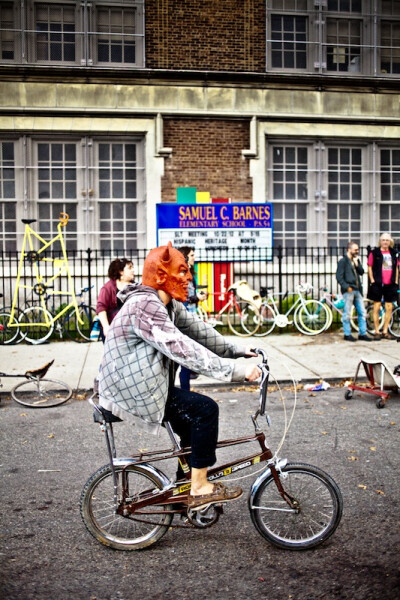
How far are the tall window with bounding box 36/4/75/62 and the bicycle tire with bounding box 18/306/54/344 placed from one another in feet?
19.9

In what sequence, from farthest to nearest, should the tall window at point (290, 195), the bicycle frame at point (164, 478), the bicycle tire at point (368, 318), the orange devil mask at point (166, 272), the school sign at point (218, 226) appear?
1. the tall window at point (290, 195)
2. the school sign at point (218, 226)
3. the bicycle tire at point (368, 318)
4. the bicycle frame at point (164, 478)
5. the orange devil mask at point (166, 272)

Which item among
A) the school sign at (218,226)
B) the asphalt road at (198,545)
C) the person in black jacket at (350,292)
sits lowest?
the asphalt road at (198,545)

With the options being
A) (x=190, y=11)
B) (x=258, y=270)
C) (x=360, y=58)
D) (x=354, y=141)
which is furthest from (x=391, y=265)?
(x=190, y=11)

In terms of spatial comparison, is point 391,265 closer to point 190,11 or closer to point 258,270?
point 258,270

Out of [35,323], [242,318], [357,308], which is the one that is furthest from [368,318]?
[35,323]

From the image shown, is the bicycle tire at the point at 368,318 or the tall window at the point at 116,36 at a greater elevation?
the tall window at the point at 116,36

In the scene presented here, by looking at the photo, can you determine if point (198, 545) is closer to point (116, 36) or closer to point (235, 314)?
point (235, 314)

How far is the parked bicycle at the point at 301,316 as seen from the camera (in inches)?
517

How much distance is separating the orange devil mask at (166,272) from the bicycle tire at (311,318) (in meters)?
9.47

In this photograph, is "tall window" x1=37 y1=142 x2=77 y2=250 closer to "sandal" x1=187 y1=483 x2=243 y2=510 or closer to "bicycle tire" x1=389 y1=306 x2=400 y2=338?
"bicycle tire" x1=389 y1=306 x2=400 y2=338

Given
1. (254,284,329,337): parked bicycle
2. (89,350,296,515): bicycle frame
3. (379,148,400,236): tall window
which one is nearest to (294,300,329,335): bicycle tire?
(254,284,329,337): parked bicycle

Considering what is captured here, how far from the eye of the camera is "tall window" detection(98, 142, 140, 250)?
1522cm

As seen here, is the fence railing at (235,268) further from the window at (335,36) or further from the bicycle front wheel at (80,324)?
the window at (335,36)

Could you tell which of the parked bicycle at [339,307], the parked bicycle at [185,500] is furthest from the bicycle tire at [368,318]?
the parked bicycle at [185,500]
